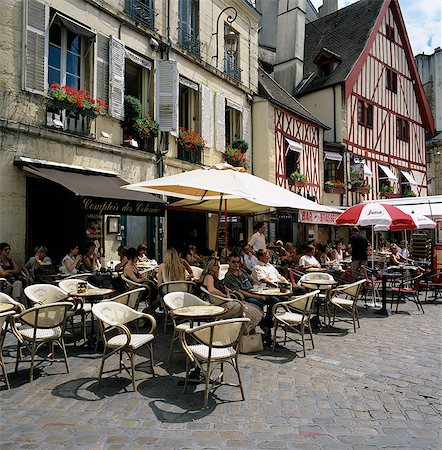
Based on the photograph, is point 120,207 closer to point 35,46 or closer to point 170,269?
point 170,269

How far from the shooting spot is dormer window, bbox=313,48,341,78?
18.5m

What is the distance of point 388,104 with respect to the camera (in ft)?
68.2

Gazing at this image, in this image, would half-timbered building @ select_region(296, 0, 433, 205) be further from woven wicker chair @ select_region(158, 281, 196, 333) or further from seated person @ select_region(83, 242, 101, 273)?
woven wicker chair @ select_region(158, 281, 196, 333)

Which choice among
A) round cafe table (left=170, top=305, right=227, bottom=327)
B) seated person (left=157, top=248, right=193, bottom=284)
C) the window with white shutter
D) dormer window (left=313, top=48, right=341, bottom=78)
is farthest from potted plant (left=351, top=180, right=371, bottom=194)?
round cafe table (left=170, top=305, right=227, bottom=327)

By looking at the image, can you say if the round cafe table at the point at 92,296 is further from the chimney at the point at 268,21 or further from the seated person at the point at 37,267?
the chimney at the point at 268,21

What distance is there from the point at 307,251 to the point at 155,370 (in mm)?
5321

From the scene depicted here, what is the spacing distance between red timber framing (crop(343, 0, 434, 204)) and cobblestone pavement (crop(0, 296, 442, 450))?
14835 millimetres

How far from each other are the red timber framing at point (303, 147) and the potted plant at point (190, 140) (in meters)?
3.73

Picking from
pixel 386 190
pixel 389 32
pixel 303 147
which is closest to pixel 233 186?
pixel 303 147

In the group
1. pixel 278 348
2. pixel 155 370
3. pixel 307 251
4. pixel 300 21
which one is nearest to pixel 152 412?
pixel 155 370

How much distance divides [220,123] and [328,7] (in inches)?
677

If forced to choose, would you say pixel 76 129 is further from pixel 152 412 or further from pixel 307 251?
pixel 152 412

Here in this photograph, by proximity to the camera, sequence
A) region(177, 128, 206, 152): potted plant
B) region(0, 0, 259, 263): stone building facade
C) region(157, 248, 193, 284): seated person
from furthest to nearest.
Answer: region(177, 128, 206, 152): potted plant, region(0, 0, 259, 263): stone building facade, region(157, 248, 193, 284): seated person

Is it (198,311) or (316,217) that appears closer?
(198,311)
